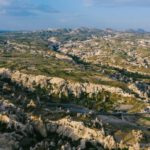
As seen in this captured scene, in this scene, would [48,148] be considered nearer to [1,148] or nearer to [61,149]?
[61,149]

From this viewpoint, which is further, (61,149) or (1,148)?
(61,149)

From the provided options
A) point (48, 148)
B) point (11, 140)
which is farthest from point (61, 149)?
point (11, 140)

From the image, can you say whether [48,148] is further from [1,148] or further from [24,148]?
[1,148]

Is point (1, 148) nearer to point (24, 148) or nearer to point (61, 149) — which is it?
point (24, 148)

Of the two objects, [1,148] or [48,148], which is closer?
[1,148]

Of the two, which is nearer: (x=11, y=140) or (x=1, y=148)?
(x=1, y=148)

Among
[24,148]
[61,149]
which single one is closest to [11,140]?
[24,148]

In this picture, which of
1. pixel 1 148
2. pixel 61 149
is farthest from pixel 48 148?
pixel 1 148
